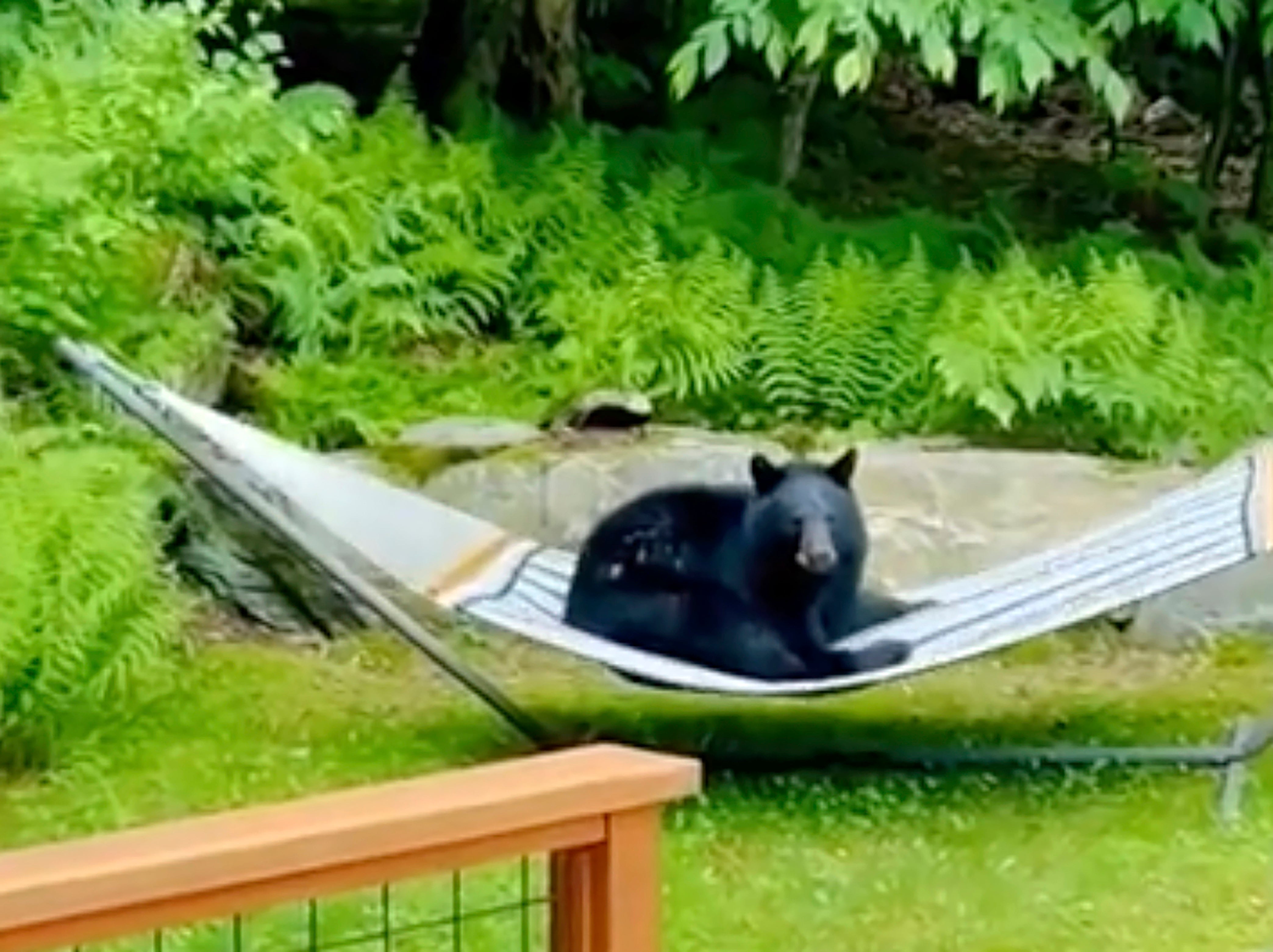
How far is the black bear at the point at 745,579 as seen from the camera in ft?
16.7

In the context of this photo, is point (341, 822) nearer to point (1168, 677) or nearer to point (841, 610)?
point (841, 610)

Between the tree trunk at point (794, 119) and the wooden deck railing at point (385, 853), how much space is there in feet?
17.1

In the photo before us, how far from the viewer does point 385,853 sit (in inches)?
101

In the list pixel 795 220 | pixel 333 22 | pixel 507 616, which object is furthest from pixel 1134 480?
pixel 333 22

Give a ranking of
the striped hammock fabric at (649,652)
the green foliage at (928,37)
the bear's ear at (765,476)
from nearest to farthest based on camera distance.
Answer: the striped hammock fabric at (649,652)
the bear's ear at (765,476)
the green foliage at (928,37)

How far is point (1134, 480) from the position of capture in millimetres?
6449

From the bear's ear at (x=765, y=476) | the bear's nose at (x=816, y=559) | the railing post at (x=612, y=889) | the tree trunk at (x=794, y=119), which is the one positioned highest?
the tree trunk at (x=794, y=119)

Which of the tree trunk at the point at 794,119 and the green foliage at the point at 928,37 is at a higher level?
the green foliage at the point at 928,37

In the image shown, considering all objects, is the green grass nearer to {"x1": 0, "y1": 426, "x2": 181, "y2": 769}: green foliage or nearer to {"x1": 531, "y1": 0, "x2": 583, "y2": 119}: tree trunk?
{"x1": 0, "y1": 426, "x2": 181, "y2": 769}: green foliage

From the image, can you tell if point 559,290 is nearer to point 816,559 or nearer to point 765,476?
point 765,476

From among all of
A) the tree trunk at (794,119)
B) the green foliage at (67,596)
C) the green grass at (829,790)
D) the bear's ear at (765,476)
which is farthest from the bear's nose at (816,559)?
the tree trunk at (794,119)

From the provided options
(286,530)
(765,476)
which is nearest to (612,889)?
(286,530)

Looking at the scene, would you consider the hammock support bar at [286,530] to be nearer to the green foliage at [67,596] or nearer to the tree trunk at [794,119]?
the green foliage at [67,596]

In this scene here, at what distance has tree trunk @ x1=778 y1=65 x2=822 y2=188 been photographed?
26.3ft
